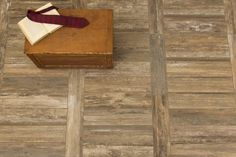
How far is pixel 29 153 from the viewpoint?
7.13ft

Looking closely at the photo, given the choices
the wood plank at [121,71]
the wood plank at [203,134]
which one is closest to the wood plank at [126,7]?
the wood plank at [121,71]

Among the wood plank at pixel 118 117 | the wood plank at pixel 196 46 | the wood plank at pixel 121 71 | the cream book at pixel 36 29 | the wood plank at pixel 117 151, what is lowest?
the wood plank at pixel 117 151

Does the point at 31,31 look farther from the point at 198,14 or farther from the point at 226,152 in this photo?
the point at 226,152

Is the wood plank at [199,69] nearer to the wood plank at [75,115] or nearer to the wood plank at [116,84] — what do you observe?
the wood plank at [116,84]

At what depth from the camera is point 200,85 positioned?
231cm

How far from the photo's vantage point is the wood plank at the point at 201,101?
227 cm

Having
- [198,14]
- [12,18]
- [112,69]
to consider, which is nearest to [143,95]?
[112,69]

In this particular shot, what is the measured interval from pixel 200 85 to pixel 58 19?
1.07 meters

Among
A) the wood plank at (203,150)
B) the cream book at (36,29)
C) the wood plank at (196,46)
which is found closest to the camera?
the cream book at (36,29)

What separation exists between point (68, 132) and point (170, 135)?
0.69 meters

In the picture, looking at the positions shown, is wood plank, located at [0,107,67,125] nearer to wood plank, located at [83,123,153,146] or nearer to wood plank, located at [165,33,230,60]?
wood plank, located at [83,123,153,146]

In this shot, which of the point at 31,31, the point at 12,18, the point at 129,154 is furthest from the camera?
the point at 12,18

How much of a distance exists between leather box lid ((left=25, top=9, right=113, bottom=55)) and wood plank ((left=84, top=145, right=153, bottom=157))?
64cm

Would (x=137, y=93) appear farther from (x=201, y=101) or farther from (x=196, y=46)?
(x=196, y=46)
